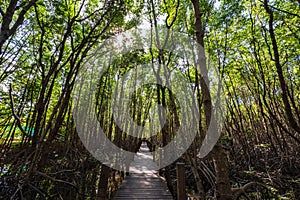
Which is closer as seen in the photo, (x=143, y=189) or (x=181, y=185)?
(x=181, y=185)

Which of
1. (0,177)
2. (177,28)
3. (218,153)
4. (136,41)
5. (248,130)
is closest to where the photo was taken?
(0,177)

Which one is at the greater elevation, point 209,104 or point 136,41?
point 136,41

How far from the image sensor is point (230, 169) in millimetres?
4961

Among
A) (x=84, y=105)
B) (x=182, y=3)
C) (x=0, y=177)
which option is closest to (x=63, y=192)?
(x=0, y=177)

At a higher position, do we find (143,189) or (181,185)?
(181,185)

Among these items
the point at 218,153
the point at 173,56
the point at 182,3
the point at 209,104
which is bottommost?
the point at 218,153

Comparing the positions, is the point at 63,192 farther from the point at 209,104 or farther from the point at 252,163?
the point at 252,163

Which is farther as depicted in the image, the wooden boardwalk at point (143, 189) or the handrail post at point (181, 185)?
the wooden boardwalk at point (143, 189)

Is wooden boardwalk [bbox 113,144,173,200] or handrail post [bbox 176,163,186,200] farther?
wooden boardwalk [bbox 113,144,173,200]

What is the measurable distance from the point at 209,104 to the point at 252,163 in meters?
4.18

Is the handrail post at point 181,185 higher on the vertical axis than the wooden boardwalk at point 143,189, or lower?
higher

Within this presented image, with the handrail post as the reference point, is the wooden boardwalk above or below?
A: below

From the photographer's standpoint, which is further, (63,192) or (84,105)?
(84,105)

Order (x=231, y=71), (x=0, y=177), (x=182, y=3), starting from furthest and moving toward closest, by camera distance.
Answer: (x=231, y=71), (x=182, y=3), (x=0, y=177)
